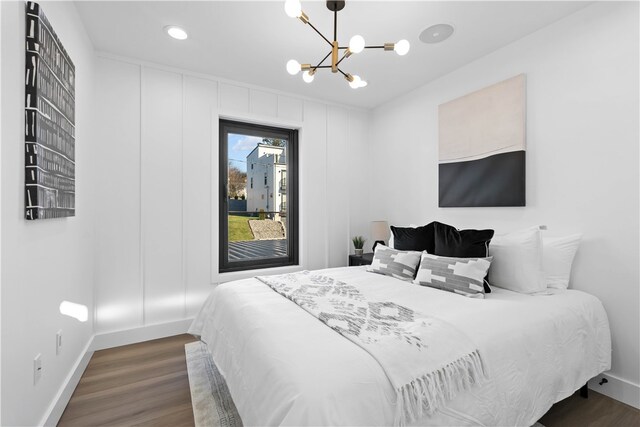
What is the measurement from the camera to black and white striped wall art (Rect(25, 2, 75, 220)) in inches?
54.7

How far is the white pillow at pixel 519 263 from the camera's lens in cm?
210

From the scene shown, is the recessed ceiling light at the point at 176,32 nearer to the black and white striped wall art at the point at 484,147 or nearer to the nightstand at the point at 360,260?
the black and white striped wall art at the point at 484,147

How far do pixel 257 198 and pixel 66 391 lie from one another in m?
2.45

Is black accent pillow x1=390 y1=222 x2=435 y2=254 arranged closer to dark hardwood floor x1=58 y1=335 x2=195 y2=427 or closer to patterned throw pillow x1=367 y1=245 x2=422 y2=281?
patterned throw pillow x1=367 y1=245 x2=422 y2=281

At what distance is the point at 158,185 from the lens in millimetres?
2994

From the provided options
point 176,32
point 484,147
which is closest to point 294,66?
point 176,32

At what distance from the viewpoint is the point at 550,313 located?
1.76 meters

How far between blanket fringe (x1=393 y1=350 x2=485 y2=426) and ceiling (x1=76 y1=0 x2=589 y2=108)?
7.47 ft

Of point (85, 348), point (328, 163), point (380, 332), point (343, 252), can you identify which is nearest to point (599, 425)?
point (380, 332)

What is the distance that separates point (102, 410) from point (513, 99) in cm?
379

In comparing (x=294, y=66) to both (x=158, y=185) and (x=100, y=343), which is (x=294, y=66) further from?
(x=100, y=343)

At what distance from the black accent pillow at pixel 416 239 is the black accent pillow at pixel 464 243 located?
0.21 metres

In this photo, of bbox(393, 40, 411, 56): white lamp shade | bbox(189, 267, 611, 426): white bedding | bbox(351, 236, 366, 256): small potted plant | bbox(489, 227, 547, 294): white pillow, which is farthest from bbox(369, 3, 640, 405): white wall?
bbox(351, 236, 366, 256): small potted plant

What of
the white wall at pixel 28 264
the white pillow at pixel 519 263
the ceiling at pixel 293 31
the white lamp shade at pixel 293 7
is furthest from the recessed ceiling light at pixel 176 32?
the white pillow at pixel 519 263
